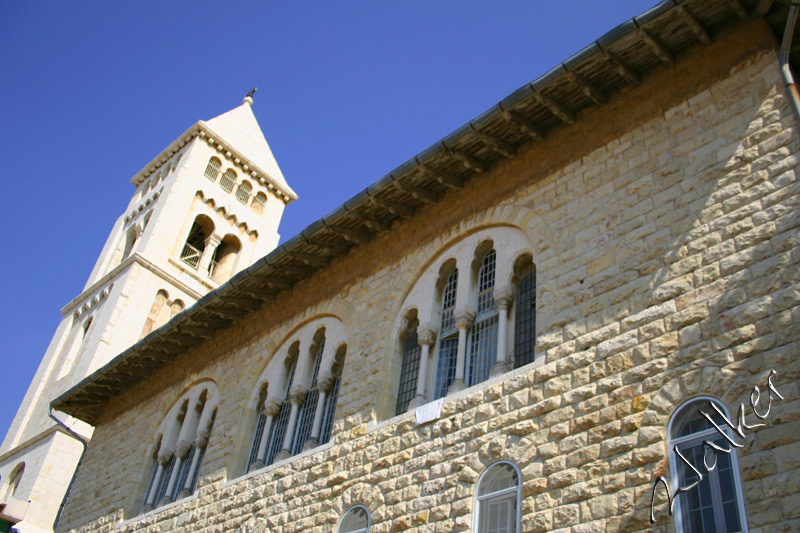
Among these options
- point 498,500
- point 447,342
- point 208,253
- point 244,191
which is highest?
point 244,191

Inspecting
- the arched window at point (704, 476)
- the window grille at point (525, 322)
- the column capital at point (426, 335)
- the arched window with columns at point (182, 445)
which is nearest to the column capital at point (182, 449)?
the arched window with columns at point (182, 445)

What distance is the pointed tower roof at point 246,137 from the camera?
3725 centimetres

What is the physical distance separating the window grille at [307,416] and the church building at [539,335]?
0.05 meters

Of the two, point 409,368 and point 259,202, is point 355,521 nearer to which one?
point 409,368

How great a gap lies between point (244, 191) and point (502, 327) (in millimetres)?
28269

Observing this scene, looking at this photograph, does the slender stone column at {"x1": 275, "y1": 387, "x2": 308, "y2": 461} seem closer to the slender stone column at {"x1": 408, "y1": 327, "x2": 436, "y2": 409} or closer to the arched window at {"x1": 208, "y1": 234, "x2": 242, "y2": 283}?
the slender stone column at {"x1": 408, "y1": 327, "x2": 436, "y2": 409}

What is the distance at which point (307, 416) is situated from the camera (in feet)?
41.5

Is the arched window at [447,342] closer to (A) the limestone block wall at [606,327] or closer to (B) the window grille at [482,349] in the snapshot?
(B) the window grille at [482,349]

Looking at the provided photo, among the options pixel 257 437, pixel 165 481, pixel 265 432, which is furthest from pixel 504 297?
pixel 165 481

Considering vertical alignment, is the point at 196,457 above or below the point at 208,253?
below

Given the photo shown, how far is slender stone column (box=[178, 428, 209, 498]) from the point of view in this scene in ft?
45.8

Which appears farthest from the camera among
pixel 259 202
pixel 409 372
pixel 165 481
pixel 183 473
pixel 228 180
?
pixel 259 202

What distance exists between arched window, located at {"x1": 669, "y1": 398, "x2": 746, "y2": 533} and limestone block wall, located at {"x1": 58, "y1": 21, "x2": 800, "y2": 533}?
123 millimetres

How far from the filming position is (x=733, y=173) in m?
8.64
